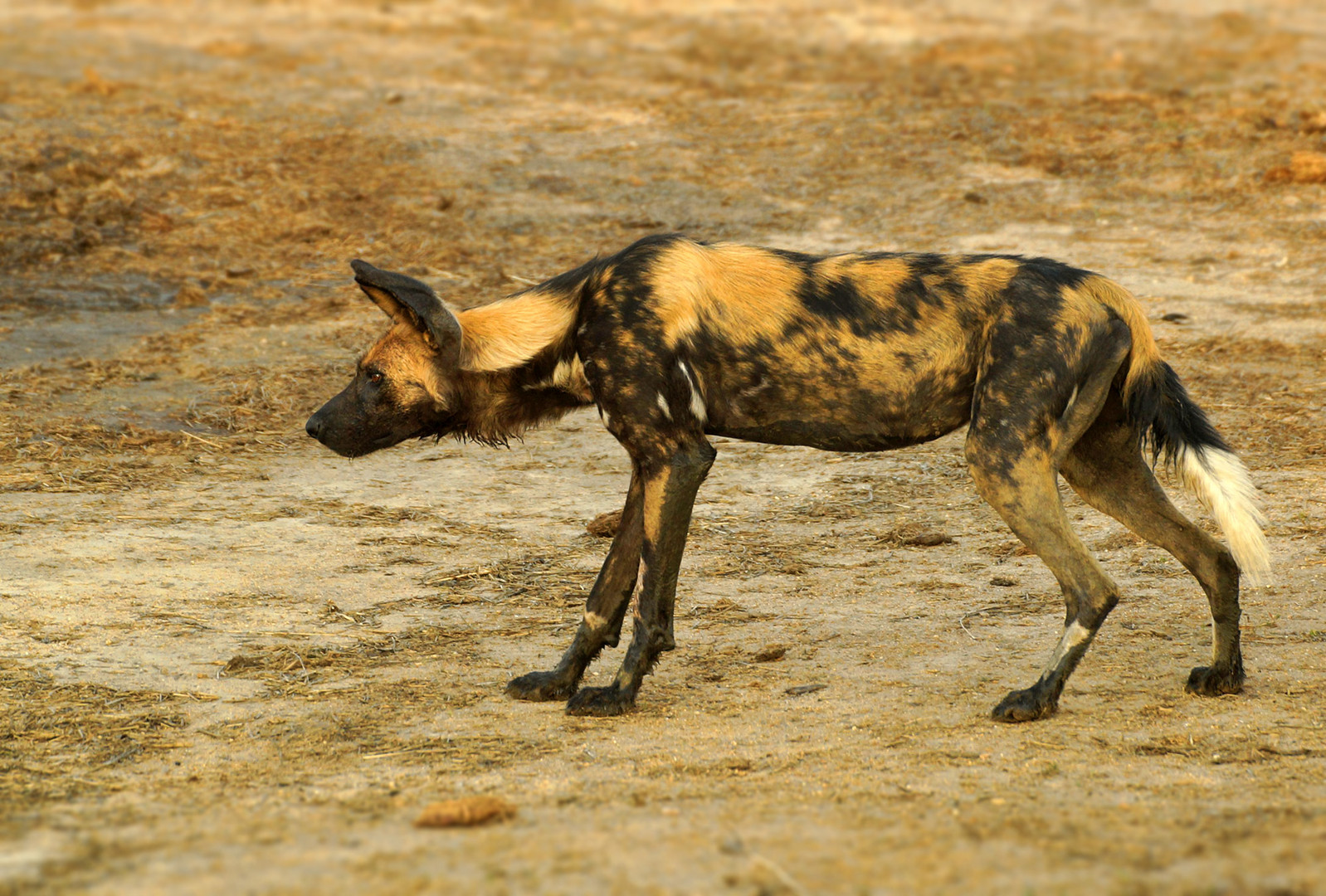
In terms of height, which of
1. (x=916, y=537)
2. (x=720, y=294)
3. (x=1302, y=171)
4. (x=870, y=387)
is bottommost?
(x=916, y=537)


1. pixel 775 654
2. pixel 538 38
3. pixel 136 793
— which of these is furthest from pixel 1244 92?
pixel 136 793

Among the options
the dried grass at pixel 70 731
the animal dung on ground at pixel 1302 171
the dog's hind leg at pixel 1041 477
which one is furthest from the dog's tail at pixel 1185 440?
the animal dung on ground at pixel 1302 171

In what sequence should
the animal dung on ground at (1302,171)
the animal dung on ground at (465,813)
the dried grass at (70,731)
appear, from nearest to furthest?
the animal dung on ground at (465,813), the dried grass at (70,731), the animal dung on ground at (1302,171)

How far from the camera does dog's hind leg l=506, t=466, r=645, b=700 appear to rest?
4703 mm

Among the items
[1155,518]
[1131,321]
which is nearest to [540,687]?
[1155,518]

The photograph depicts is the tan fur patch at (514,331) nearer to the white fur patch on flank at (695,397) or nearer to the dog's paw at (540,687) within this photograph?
the white fur patch on flank at (695,397)

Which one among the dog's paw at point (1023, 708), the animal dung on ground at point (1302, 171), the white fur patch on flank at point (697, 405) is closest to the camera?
the dog's paw at point (1023, 708)

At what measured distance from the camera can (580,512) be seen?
684 cm

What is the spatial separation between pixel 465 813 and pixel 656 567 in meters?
1.51

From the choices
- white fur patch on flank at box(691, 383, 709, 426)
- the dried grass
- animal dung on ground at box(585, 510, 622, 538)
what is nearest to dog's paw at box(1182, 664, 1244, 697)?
white fur patch on flank at box(691, 383, 709, 426)

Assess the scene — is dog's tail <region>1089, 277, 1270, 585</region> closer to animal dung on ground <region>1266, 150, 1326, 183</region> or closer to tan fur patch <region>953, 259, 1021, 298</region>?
tan fur patch <region>953, 259, 1021, 298</region>

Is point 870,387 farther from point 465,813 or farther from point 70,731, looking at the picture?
point 70,731

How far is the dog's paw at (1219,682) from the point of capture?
4539mm

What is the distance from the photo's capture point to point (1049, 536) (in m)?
4.38
